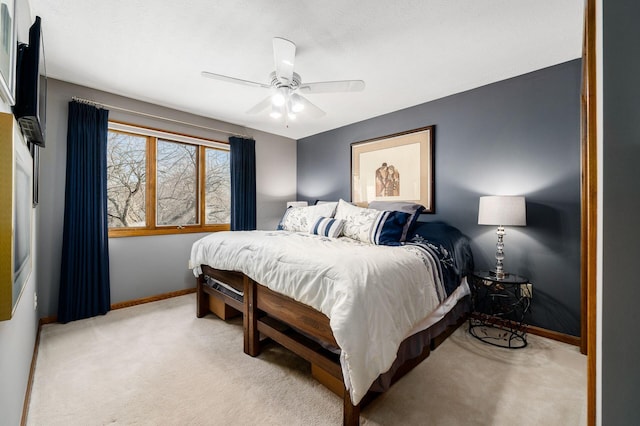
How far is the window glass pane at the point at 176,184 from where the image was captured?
353 centimetres

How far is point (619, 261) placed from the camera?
2.25 feet

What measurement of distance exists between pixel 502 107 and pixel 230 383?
347cm

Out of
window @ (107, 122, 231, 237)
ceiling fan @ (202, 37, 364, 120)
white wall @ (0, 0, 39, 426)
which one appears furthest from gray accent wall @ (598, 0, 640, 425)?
window @ (107, 122, 231, 237)

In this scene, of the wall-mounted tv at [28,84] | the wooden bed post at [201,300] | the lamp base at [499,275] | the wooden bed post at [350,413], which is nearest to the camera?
the wall-mounted tv at [28,84]

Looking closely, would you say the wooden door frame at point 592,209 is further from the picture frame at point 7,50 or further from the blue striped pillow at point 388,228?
the picture frame at point 7,50

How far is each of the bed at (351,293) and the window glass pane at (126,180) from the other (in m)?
1.11

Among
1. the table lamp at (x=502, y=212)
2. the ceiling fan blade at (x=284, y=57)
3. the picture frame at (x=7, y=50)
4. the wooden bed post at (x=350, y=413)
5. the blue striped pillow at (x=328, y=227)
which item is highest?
the ceiling fan blade at (x=284, y=57)

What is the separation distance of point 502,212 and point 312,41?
2.17 metres

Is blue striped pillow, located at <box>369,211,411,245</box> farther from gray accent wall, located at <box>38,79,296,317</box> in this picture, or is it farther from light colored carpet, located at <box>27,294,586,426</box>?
gray accent wall, located at <box>38,79,296,317</box>

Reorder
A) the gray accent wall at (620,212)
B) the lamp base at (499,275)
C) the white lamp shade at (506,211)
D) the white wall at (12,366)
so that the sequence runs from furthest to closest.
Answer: the lamp base at (499,275)
the white lamp shade at (506,211)
the white wall at (12,366)
the gray accent wall at (620,212)

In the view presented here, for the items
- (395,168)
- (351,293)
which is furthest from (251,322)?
(395,168)

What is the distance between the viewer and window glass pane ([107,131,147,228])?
10.4 feet

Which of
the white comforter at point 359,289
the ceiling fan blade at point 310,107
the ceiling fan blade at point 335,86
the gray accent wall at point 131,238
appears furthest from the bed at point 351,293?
the ceiling fan blade at point 335,86

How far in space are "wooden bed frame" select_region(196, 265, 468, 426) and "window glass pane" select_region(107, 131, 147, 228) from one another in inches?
55.0
